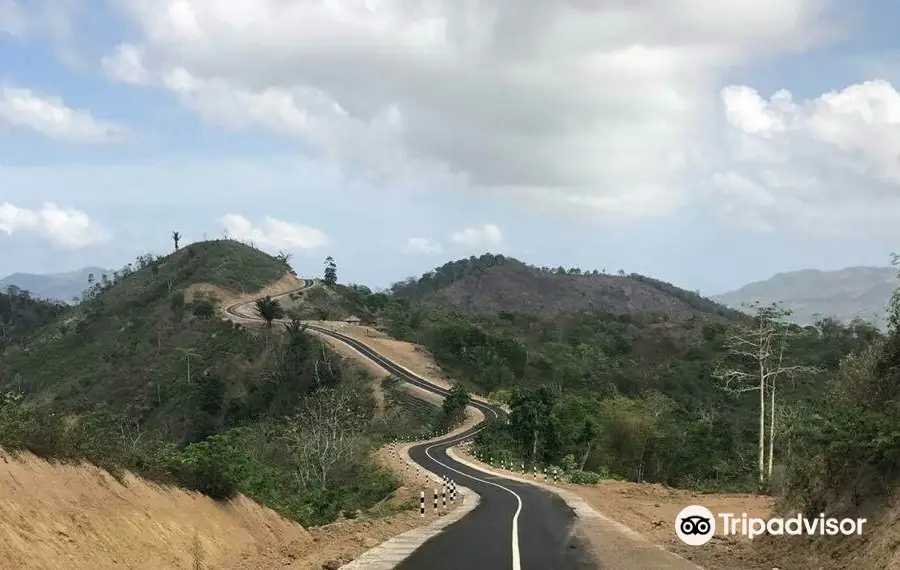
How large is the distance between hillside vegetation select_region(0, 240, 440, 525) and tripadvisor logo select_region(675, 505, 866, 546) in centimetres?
1028

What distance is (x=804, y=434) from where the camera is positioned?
1378cm

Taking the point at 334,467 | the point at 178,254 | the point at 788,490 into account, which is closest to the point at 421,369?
the point at 334,467

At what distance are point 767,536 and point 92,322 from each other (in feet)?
421

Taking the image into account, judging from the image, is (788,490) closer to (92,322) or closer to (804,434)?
(804,434)

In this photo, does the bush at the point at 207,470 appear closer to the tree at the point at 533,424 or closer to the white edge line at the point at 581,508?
the white edge line at the point at 581,508

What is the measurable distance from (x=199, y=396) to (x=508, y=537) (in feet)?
219

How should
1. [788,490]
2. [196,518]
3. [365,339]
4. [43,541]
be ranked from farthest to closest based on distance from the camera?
[365,339], [788,490], [196,518], [43,541]

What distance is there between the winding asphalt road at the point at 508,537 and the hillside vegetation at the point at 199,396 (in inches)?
188

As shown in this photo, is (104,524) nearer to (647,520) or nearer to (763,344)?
(647,520)

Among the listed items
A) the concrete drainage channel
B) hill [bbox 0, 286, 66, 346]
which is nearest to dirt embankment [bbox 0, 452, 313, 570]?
the concrete drainage channel

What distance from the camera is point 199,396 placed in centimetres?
7731

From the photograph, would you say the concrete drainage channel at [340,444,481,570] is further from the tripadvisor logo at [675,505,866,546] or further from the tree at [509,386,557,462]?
the tree at [509,386,557,462]

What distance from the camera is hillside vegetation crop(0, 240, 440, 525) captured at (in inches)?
591

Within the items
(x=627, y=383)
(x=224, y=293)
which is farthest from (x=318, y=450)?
(x=224, y=293)
